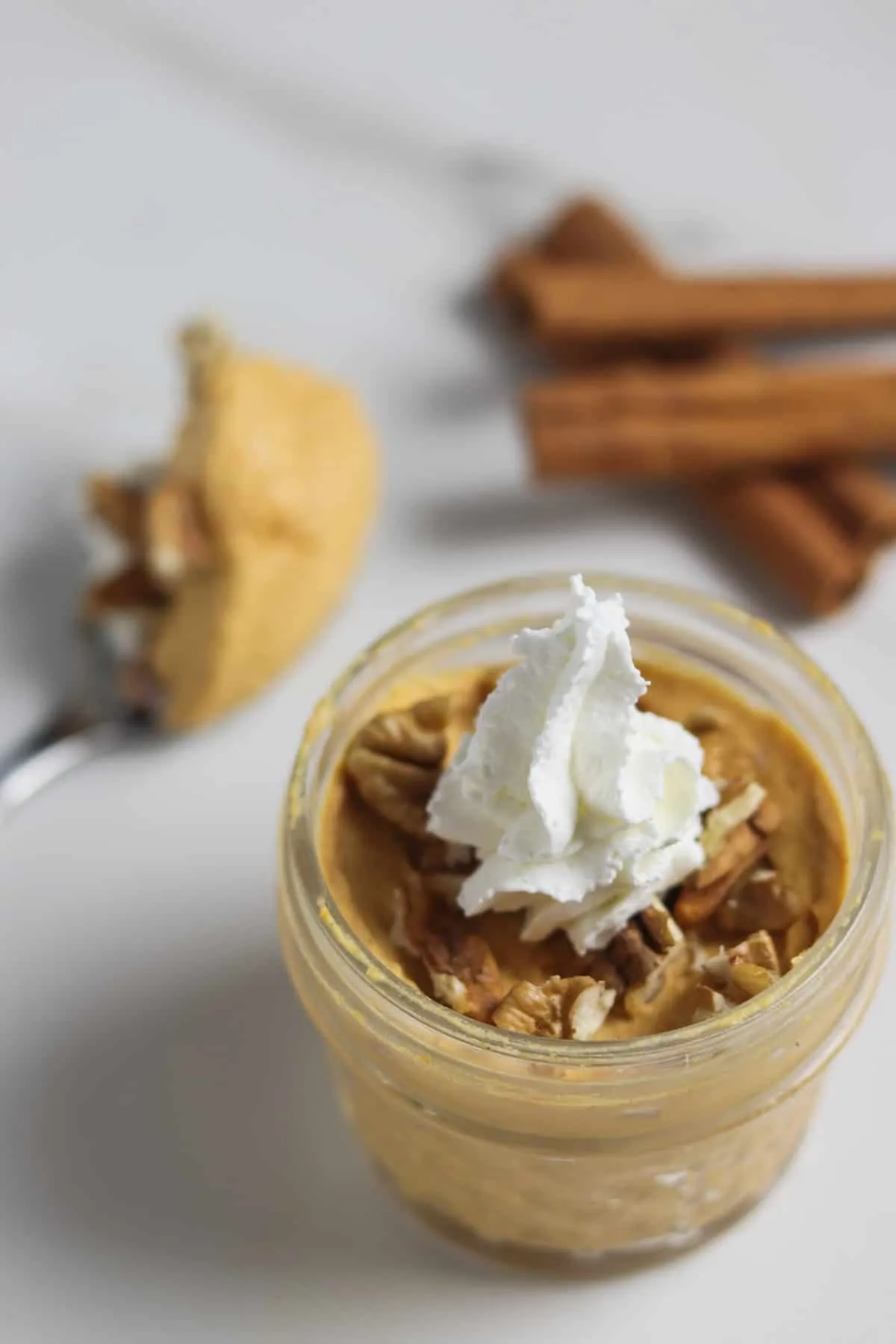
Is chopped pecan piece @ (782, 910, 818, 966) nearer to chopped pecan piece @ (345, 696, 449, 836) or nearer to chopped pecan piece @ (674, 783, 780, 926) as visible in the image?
chopped pecan piece @ (674, 783, 780, 926)

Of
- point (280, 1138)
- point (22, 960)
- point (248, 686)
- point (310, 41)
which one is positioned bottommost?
point (280, 1138)

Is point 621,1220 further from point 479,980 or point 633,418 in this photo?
point 633,418

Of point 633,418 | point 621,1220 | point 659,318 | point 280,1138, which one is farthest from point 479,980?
point 659,318

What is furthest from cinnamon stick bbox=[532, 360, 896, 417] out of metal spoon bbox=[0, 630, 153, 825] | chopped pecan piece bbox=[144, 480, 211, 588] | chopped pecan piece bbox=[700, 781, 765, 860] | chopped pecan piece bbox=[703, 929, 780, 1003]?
chopped pecan piece bbox=[703, 929, 780, 1003]

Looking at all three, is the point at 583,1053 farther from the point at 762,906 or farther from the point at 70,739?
the point at 70,739

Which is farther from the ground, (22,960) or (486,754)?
→ (486,754)

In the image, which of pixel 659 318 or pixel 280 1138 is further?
pixel 659 318
